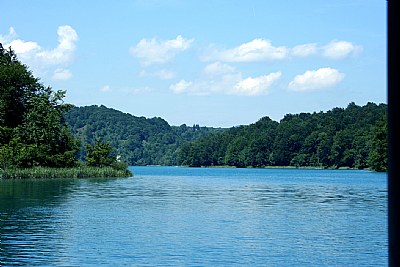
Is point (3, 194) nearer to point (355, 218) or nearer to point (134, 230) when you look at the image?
point (134, 230)

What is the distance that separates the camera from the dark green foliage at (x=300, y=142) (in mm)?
140250

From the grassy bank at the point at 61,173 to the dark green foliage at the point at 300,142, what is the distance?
67.3 meters

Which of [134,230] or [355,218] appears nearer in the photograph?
[134,230]

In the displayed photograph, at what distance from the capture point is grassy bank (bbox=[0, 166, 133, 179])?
60.8 metres

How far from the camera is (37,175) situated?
6231cm

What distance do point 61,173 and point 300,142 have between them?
101 metres

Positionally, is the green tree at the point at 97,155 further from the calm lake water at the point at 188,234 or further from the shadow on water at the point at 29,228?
the calm lake water at the point at 188,234

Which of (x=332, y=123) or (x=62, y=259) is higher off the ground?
(x=332, y=123)

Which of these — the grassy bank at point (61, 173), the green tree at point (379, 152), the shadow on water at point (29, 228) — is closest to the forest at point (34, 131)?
the grassy bank at point (61, 173)

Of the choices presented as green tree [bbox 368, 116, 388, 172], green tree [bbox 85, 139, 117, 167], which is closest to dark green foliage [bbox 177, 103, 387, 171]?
green tree [bbox 368, 116, 388, 172]

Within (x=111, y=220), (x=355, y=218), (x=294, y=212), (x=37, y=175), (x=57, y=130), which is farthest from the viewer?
(x=57, y=130)

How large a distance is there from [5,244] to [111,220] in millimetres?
8146

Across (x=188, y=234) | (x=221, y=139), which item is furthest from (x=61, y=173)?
(x=221, y=139)
